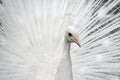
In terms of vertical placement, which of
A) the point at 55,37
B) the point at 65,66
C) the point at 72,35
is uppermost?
the point at 55,37

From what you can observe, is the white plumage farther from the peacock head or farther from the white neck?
the peacock head

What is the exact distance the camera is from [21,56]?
8.41 ft

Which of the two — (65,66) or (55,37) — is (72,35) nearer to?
(65,66)

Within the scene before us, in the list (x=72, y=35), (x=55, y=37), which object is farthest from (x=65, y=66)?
(x=55, y=37)

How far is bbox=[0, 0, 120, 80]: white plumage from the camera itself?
2545mm

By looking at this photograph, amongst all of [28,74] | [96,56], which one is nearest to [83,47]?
[96,56]

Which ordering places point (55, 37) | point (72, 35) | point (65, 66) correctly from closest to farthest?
point (72, 35)
point (65, 66)
point (55, 37)

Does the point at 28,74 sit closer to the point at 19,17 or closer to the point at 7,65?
the point at 7,65

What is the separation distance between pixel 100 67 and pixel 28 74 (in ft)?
1.63

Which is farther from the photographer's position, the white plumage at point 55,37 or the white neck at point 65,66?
the white plumage at point 55,37

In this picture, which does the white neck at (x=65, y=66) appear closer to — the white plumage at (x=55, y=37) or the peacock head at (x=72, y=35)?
the peacock head at (x=72, y=35)

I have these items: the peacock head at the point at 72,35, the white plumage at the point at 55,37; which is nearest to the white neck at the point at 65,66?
the peacock head at the point at 72,35

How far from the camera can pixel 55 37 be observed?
2.63 meters

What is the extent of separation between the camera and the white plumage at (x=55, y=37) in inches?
100
